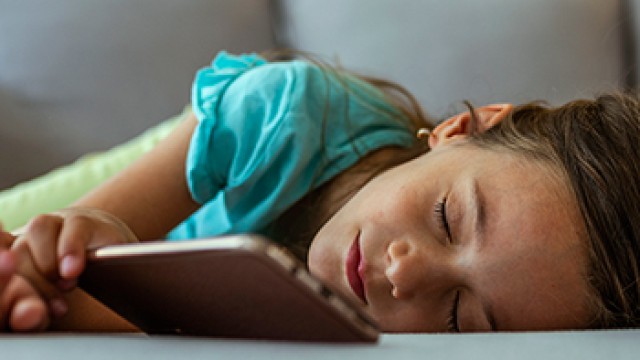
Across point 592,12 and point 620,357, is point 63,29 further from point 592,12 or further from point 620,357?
point 620,357

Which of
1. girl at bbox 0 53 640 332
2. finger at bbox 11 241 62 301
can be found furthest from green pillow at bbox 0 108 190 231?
Result: finger at bbox 11 241 62 301

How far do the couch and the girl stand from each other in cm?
28

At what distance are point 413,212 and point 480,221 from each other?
0.24 ft

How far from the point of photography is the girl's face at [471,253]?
72cm

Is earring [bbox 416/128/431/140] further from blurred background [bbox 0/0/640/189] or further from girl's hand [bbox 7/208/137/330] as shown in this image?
girl's hand [bbox 7/208/137/330]

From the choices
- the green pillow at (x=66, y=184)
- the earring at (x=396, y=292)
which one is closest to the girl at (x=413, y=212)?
the earring at (x=396, y=292)

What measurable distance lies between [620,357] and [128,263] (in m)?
0.27

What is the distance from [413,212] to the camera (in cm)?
79

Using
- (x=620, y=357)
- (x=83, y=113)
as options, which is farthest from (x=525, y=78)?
(x=620, y=357)

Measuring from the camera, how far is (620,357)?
0.44 m

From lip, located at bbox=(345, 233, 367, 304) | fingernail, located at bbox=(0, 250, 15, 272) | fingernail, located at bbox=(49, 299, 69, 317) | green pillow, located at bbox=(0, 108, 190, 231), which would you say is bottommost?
green pillow, located at bbox=(0, 108, 190, 231)

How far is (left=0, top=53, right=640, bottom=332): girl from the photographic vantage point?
2.36 feet

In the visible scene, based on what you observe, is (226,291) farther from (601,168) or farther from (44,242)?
(601,168)

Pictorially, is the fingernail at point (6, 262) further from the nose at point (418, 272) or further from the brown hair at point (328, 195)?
the brown hair at point (328, 195)
